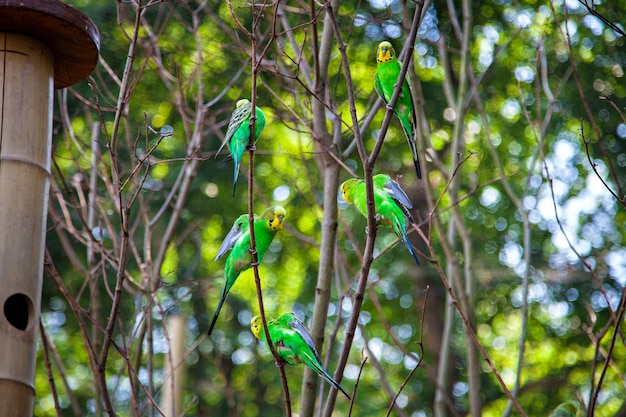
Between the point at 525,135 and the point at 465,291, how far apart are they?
15.5ft

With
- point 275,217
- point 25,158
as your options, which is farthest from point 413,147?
point 25,158

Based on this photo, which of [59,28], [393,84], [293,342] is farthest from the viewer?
[393,84]

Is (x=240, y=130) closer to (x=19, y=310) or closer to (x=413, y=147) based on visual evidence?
(x=413, y=147)

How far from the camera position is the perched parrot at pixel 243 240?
177 inches

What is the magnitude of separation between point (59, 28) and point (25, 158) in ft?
1.94

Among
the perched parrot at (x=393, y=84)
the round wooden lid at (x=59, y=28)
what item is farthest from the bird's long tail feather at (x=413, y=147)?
the round wooden lid at (x=59, y=28)

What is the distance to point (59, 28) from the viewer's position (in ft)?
11.3

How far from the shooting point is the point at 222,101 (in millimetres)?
9227

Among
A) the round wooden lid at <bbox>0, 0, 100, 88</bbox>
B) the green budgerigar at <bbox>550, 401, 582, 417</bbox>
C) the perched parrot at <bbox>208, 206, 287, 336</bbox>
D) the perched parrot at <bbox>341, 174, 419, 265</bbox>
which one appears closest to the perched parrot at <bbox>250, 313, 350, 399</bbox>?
the perched parrot at <bbox>208, 206, 287, 336</bbox>

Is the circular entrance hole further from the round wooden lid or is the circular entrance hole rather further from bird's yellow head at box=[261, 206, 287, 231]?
bird's yellow head at box=[261, 206, 287, 231]

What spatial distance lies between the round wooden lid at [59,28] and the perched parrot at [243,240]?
1246 millimetres

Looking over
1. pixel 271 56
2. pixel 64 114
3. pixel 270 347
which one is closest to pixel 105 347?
pixel 270 347

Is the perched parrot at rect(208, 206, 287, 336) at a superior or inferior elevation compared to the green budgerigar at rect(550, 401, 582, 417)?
superior

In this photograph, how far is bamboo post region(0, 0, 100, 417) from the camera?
303cm
